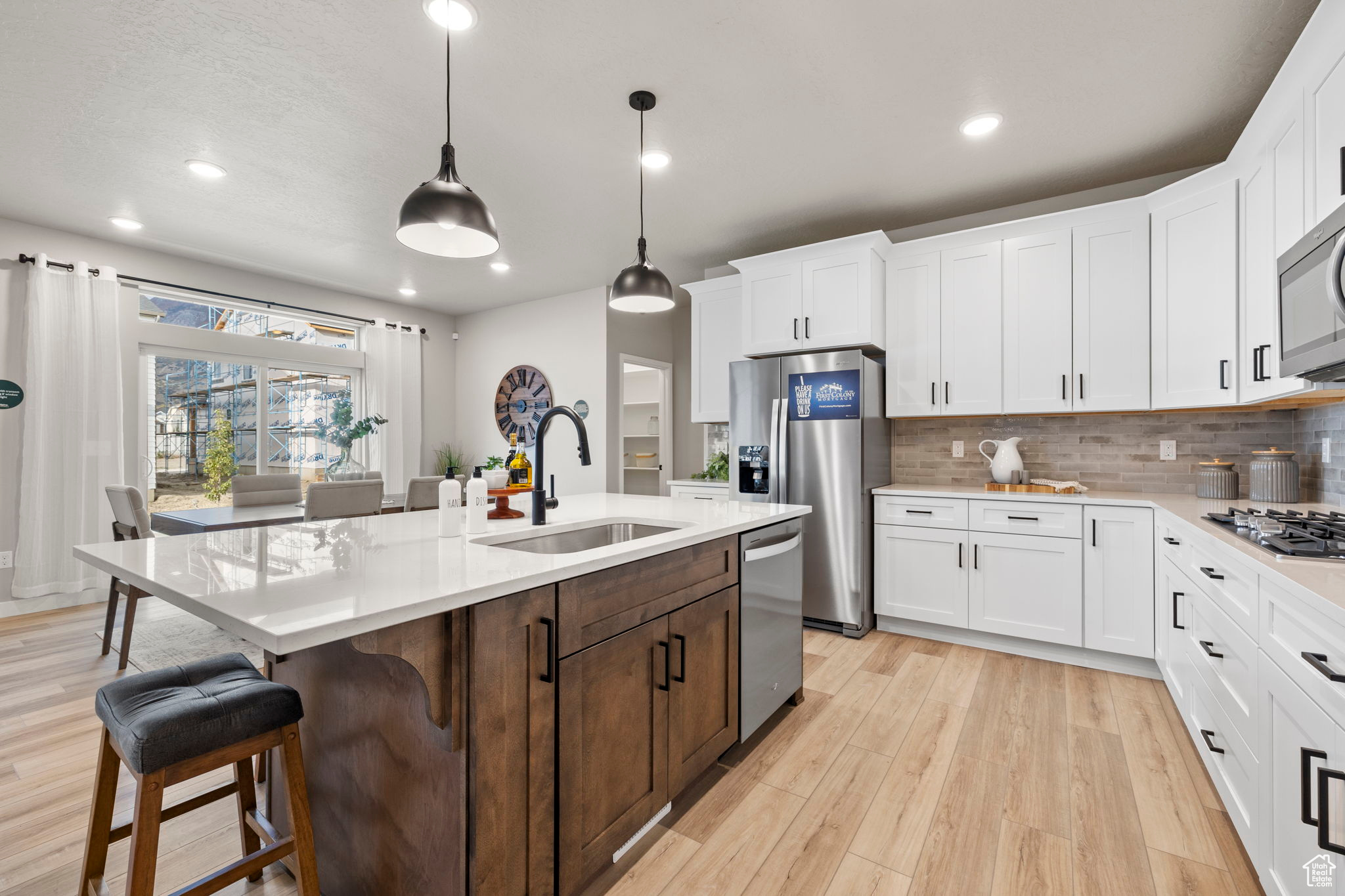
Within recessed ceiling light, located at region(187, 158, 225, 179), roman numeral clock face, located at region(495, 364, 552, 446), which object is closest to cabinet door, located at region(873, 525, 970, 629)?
roman numeral clock face, located at region(495, 364, 552, 446)

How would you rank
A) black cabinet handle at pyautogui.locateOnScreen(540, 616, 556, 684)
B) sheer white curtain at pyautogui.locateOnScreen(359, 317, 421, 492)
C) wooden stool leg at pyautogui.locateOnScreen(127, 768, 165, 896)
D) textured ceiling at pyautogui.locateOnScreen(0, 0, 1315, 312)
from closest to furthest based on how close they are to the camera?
wooden stool leg at pyautogui.locateOnScreen(127, 768, 165, 896), black cabinet handle at pyautogui.locateOnScreen(540, 616, 556, 684), textured ceiling at pyautogui.locateOnScreen(0, 0, 1315, 312), sheer white curtain at pyautogui.locateOnScreen(359, 317, 421, 492)

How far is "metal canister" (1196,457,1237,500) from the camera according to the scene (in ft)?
9.32

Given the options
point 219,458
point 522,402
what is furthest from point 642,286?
point 219,458

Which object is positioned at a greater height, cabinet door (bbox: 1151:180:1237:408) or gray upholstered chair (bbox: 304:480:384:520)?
cabinet door (bbox: 1151:180:1237:408)

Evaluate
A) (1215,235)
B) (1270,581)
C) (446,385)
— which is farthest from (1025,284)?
(446,385)

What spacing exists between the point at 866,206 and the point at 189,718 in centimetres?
391

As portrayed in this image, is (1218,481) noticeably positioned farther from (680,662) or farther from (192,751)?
(192,751)

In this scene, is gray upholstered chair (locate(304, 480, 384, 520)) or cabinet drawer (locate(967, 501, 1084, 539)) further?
gray upholstered chair (locate(304, 480, 384, 520))

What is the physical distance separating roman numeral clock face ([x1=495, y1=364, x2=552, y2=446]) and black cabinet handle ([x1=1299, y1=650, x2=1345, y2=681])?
17.6ft

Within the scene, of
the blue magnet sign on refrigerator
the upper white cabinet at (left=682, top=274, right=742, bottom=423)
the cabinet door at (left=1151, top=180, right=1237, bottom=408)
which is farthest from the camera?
the upper white cabinet at (left=682, top=274, right=742, bottom=423)

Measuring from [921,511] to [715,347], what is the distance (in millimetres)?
1928

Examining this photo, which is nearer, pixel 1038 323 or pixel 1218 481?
pixel 1218 481

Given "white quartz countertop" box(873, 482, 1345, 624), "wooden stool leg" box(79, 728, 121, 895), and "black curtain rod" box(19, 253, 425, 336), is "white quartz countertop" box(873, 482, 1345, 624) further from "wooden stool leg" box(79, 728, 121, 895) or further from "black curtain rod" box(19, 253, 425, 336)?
"black curtain rod" box(19, 253, 425, 336)

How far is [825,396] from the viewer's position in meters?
3.66
